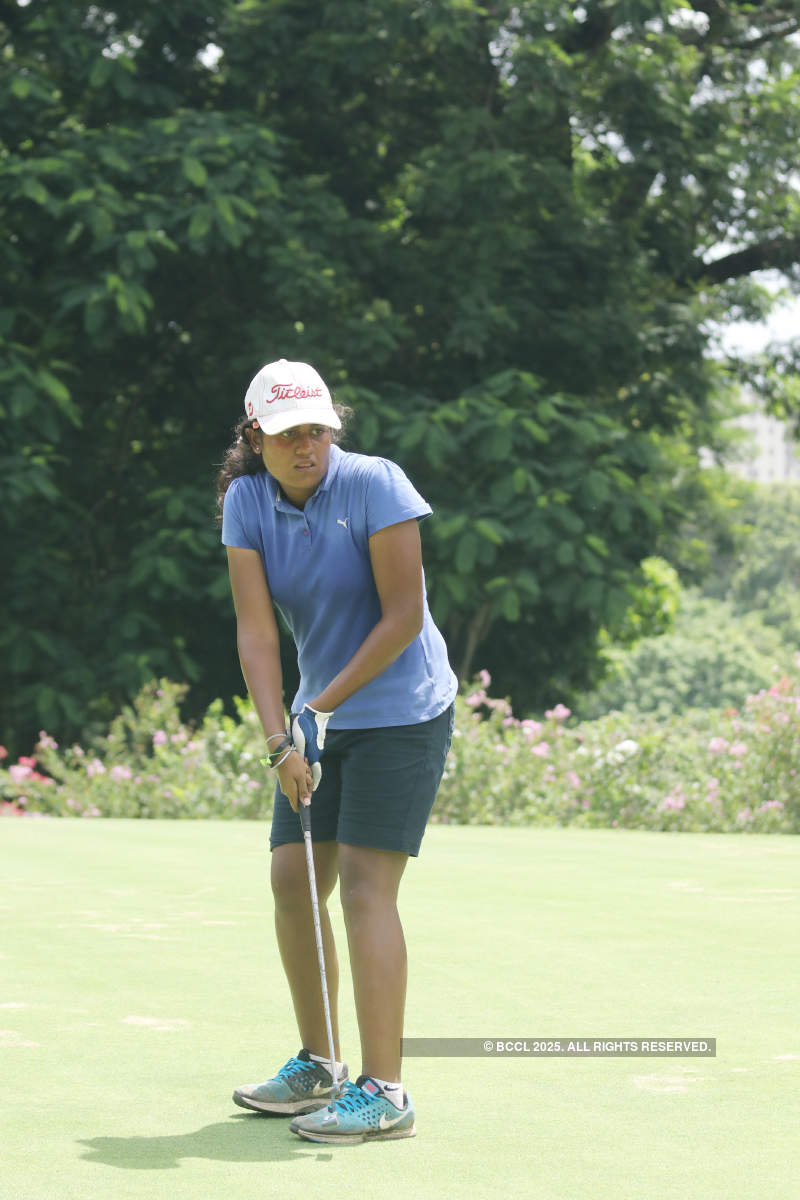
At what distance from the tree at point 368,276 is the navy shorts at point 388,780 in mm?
11261

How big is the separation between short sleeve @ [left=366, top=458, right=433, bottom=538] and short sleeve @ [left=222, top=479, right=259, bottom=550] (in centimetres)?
34

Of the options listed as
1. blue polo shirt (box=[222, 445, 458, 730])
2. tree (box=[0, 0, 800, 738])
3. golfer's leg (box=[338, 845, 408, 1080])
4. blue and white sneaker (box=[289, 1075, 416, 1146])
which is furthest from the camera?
tree (box=[0, 0, 800, 738])

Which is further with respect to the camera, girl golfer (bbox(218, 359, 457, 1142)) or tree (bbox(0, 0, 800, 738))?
tree (bbox(0, 0, 800, 738))

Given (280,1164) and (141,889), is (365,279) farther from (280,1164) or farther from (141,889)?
(280,1164)

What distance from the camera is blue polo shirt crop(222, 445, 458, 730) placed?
423 centimetres

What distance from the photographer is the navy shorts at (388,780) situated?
13.8 feet

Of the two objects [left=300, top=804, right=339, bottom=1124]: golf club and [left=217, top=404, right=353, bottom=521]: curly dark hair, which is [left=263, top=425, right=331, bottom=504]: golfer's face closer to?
[left=217, top=404, right=353, bottom=521]: curly dark hair

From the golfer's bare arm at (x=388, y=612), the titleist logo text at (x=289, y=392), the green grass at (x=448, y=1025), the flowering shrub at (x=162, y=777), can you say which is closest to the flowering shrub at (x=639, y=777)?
the flowering shrub at (x=162, y=777)

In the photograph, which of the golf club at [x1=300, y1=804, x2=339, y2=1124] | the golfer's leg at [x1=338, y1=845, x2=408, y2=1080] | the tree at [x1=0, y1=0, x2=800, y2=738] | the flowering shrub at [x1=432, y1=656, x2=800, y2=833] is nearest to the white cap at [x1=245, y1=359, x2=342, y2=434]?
the golf club at [x1=300, y1=804, x2=339, y2=1124]

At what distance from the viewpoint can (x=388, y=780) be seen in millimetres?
4223

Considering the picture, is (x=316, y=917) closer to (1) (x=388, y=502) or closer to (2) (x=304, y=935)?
(2) (x=304, y=935)

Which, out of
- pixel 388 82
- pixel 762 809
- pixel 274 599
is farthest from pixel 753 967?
pixel 388 82

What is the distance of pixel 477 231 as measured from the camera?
17062 mm

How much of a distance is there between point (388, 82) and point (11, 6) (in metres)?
4.00
